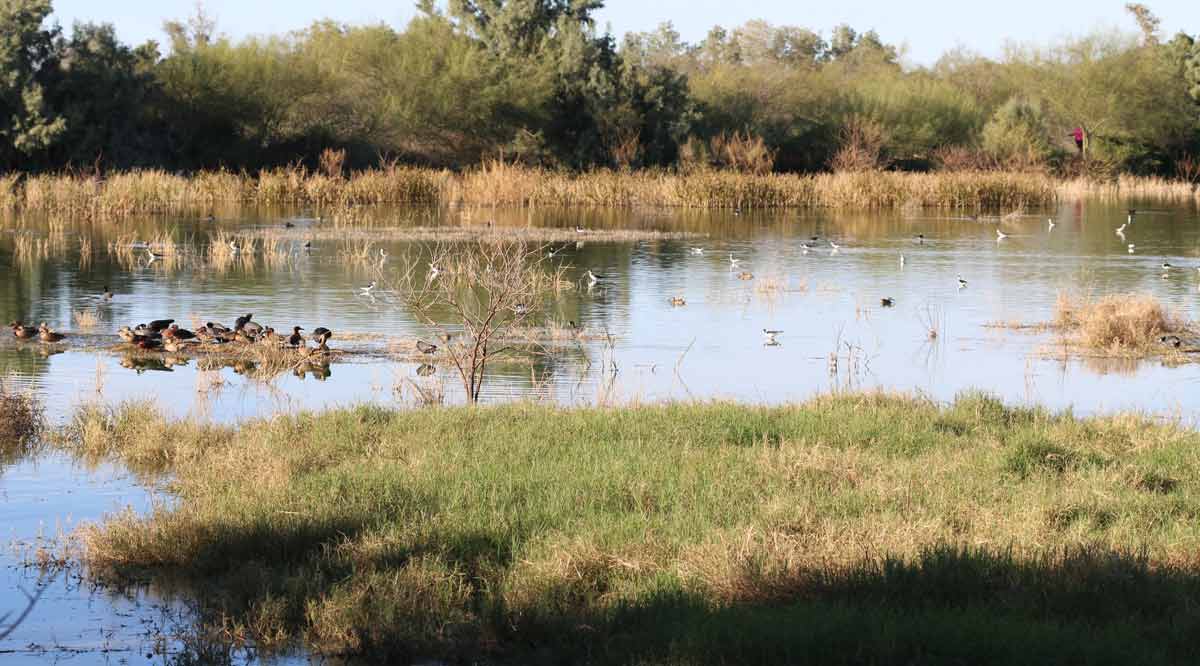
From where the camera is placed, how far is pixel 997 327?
18.0 metres

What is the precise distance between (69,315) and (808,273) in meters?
11.9

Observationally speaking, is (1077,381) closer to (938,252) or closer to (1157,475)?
(1157,475)

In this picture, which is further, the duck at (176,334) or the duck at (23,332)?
the duck at (23,332)

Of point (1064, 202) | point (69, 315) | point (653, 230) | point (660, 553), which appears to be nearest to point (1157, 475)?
point (660, 553)

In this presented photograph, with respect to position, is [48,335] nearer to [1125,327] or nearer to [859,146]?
[1125,327]

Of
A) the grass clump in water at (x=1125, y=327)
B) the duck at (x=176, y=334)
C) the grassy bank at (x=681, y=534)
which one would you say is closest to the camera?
the grassy bank at (x=681, y=534)

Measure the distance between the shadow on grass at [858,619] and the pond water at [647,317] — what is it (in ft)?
5.29

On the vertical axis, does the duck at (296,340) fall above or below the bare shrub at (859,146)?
below

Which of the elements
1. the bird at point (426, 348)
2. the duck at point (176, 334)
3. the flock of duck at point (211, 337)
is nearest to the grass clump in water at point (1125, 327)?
the bird at point (426, 348)

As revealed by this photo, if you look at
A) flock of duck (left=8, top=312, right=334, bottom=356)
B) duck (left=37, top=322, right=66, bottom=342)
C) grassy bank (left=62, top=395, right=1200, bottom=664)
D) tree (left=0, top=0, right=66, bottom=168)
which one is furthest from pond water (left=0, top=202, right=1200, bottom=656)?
tree (left=0, top=0, right=66, bottom=168)

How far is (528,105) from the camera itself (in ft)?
178

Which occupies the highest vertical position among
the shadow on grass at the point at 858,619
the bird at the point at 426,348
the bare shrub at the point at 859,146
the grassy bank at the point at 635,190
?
the bare shrub at the point at 859,146

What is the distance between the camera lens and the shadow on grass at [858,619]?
544 centimetres

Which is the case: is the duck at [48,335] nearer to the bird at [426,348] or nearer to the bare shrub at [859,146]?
the bird at [426,348]
